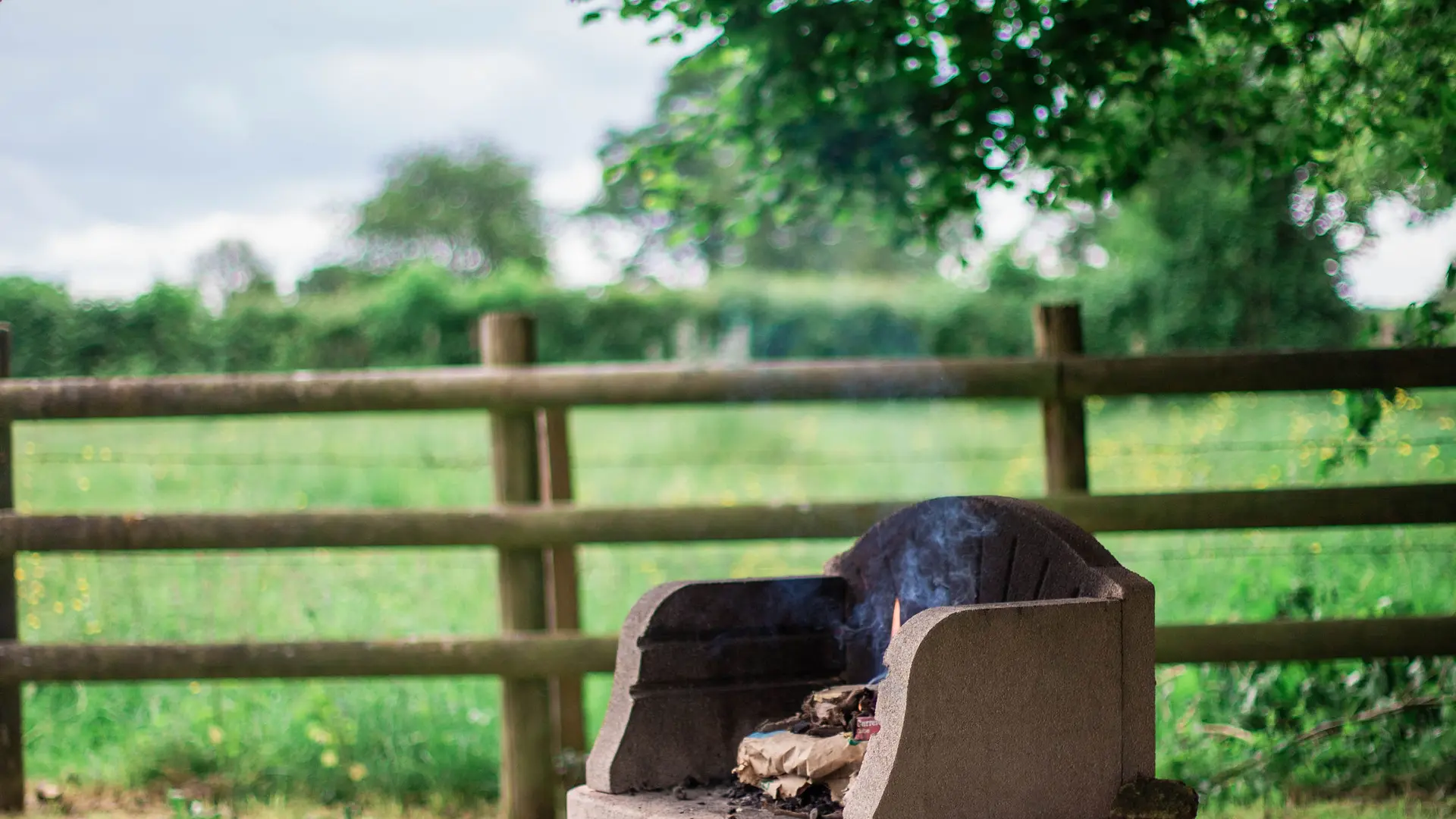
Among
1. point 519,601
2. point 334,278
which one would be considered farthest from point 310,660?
Result: point 334,278

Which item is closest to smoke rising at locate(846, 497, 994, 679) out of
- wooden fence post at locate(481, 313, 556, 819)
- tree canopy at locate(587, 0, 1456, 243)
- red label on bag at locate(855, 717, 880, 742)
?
red label on bag at locate(855, 717, 880, 742)

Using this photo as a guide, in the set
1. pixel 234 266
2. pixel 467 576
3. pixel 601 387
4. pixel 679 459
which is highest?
pixel 234 266

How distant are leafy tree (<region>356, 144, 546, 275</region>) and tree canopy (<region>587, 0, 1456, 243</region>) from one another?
25.7m

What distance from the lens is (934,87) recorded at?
402cm

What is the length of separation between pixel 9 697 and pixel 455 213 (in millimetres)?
32666

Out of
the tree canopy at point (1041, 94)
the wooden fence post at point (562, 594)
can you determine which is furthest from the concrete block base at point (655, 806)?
the tree canopy at point (1041, 94)

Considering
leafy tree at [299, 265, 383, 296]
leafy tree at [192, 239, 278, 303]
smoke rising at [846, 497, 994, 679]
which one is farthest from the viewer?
leafy tree at [299, 265, 383, 296]

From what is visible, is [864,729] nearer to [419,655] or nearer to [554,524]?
[554,524]

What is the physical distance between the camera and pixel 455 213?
116 feet

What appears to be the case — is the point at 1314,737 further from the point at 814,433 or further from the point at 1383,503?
the point at 814,433

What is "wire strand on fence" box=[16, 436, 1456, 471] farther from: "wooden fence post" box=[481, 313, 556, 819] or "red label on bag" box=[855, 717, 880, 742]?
"red label on bag" box=[855, 717, 880, 742]

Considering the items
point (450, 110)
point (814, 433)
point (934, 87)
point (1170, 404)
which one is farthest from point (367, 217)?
point (934, 87)

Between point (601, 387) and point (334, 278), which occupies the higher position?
point (334, 278)

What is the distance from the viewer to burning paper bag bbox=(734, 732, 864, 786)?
220 cm
